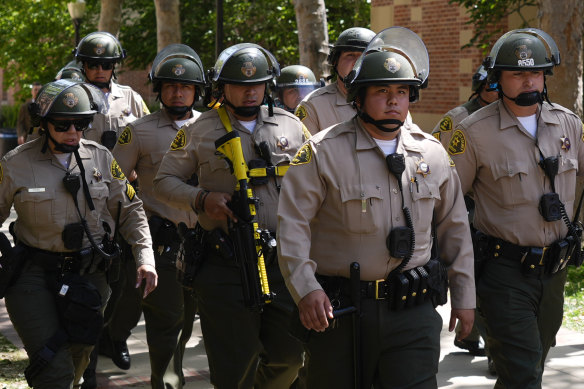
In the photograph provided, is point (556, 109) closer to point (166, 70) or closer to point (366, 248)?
point (366, 248)

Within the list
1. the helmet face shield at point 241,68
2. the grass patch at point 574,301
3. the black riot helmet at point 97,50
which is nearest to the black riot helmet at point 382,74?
the helmet face shield at point 241,68

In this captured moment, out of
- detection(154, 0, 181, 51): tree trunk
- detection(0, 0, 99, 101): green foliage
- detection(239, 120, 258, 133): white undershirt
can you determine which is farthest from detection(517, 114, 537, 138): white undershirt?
detection(0, 0, 99, 101): green foliage

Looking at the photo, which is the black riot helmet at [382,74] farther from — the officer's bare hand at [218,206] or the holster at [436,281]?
the officer's bare hand at [218,206]

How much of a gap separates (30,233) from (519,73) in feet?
9.74

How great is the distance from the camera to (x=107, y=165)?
5.92 metres

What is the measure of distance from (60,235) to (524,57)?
284 centimetres

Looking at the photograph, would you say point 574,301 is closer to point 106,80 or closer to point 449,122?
point 449,122

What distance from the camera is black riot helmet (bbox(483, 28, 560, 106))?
5672mm

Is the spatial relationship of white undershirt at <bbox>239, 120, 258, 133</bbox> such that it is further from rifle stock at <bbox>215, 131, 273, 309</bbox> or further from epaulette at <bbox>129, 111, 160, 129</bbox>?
epaulette at <bbox>129, 111, 160, 129</bbox>

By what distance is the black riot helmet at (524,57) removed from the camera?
567cm

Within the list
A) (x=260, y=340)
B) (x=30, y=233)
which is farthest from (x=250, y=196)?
(x=30, y=233)

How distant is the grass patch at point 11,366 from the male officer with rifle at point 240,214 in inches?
85.7

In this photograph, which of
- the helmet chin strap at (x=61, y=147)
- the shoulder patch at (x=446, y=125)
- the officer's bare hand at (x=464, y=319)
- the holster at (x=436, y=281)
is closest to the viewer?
the holster at (x=436, y=281)

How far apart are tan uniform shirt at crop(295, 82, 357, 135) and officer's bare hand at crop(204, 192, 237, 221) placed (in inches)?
81.5
